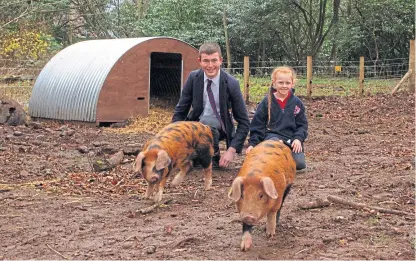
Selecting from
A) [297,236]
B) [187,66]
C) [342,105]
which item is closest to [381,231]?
[297,236]

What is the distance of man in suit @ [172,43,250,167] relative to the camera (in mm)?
6060

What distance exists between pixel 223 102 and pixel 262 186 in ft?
8.36

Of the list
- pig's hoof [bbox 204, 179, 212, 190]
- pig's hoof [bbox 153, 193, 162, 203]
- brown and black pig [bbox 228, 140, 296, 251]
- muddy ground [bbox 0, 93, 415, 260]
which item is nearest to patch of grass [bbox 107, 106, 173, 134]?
muddy ground [bbox 0, 93, 415, 260]

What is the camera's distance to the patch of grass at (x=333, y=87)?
1695 centimetres

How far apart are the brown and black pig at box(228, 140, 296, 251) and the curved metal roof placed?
7.82 m

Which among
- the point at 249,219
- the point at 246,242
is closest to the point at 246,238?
the point at 246,242

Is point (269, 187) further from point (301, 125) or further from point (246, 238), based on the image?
point (301, 125)

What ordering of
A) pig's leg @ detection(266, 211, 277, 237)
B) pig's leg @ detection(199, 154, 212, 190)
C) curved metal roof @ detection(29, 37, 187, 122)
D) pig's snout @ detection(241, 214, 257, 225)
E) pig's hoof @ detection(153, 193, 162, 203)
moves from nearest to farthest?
pig's snout @ detection(241, 214, 257, 225) < pig's leg @ detection(266, 211, 277, 237) < pig's hoof @ detection(153, 193, 162, 203) < pig's leg @ detection(199, 154, 212, 190) < curved metal roof @ detection(29, 37, 187, 122)

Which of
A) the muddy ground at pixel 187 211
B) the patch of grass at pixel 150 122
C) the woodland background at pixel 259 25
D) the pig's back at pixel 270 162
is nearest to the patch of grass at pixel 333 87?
the woodland background at pixel 259 25

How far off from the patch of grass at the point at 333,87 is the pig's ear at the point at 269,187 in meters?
11.8

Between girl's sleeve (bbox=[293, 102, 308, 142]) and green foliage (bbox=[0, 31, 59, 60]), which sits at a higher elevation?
green foliage (bbox=[0, 31, 59, 60])

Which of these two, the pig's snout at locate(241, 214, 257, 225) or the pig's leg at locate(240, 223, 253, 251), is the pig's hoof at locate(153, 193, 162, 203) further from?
the pig's snout at locate(241, 214, 257, 225)

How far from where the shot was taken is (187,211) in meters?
4.91

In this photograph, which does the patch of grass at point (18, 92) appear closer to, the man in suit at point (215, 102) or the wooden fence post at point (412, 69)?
the man in suit at point (215, 102)
